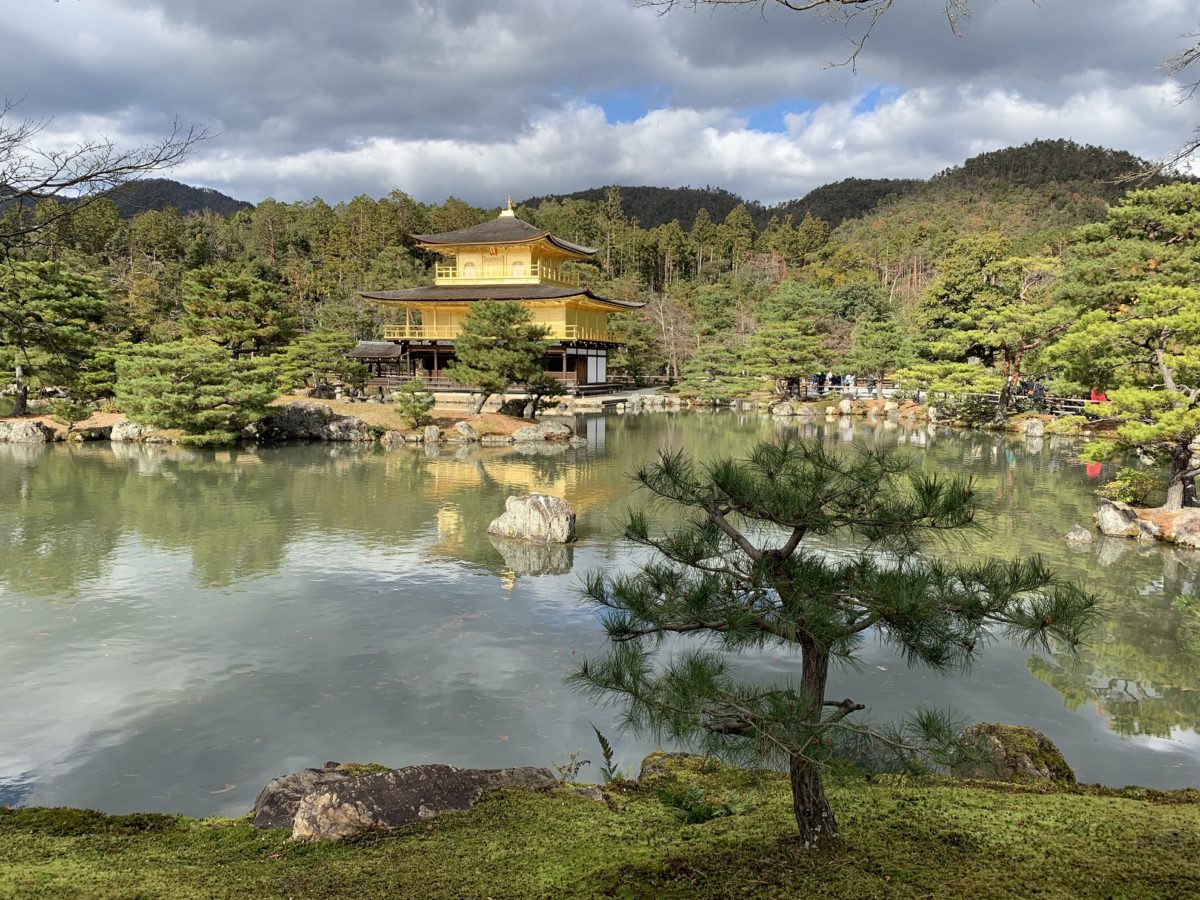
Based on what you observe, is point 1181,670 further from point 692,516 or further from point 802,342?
point 802,342

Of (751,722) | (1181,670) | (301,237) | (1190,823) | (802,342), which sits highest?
(301,237)

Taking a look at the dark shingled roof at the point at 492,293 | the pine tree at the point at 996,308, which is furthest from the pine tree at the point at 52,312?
the pine tree at the point at 996,308

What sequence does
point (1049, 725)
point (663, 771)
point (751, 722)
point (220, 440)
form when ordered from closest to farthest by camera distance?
point (751, 722) < point (663, 771) < point (1049, 725) < point (220, 440)

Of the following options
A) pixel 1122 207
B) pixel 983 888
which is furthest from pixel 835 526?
pixel 1122 207

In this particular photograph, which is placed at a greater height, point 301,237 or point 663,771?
point 301,237

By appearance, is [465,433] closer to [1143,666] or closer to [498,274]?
[498,274]

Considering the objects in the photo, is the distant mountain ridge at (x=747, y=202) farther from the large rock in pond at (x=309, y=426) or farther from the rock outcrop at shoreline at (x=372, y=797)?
the rock outcrop at shoreline at (x=372, y=797)

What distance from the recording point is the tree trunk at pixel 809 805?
9.12 feet

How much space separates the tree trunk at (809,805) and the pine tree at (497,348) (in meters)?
20.7

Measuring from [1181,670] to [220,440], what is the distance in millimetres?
20282

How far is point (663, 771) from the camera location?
4.29 meters

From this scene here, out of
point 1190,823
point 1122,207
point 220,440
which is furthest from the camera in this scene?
point 220,440

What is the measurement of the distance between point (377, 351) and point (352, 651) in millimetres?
28392

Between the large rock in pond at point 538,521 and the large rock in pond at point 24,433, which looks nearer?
the large rock in pond at point 538,521
